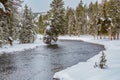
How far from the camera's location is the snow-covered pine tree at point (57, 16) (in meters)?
59.9

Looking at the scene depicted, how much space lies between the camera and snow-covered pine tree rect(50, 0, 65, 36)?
2360 inches

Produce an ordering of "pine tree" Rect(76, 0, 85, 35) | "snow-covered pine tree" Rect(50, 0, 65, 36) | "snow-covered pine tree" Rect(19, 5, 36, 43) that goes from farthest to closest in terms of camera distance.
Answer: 1. "pine tree" Rect(76, 0, 85, 35)
2. "snow-covered pine tree" Rect(50, 0, 65, 36)
3. "snow-covered pine tree" Rect(19, 5, 36, 43)

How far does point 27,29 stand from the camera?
5781 centimetres

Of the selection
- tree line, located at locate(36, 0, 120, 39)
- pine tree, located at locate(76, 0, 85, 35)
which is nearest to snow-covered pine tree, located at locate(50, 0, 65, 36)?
tree line, located at locate(36, 0, 120, 39)

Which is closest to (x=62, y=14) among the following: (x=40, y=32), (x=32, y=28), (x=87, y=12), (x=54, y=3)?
(x=54, y=3)

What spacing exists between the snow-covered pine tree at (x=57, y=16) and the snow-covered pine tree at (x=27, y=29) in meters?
5.17

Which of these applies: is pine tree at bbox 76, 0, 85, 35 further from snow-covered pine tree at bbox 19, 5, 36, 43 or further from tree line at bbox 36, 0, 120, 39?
snow-covered pine tree at bbox 19, 5, 36, 43

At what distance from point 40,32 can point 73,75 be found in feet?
358

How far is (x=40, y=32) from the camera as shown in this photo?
126m

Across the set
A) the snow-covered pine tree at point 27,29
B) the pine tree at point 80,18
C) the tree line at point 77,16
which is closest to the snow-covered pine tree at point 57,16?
the tree line at point 77,16

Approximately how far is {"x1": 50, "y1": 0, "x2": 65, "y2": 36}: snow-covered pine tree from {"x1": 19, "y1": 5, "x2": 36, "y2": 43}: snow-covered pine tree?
17.0 feet

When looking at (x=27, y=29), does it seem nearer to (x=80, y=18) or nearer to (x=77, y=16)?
(x=77, y=16)

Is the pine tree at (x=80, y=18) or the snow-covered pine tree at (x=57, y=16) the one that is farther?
the pine tree at (x=80, y=18)

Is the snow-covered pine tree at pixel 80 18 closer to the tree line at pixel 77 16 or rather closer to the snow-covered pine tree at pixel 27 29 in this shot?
the tree line at pixel 77 16
